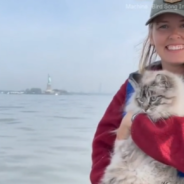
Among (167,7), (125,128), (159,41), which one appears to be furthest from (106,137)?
(167,7)

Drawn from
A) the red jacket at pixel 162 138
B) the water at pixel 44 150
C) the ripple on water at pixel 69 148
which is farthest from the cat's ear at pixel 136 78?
the ripple on water at pixel 69 148

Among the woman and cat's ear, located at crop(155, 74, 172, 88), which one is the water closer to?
the woman

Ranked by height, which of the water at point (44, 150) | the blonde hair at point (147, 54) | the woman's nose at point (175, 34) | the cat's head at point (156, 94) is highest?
the woman's nose at point (175, 34)

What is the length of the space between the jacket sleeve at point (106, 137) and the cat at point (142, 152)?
0.34 ft

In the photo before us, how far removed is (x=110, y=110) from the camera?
1.46 metres

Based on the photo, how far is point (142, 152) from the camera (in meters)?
1.17

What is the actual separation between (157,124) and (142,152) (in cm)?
10

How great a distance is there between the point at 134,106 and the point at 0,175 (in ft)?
5.60

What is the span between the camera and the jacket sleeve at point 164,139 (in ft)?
3.62

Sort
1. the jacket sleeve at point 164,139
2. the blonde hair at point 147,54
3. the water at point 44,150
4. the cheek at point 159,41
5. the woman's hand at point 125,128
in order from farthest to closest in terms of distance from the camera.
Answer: the water at point 44,150 < the blonde hair at point 147,54 < the cheek at point 159,41 < the woman's hand at point 125,128 < the jacket sleeve at point 164,139

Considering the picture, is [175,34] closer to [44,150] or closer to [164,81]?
[164,81]

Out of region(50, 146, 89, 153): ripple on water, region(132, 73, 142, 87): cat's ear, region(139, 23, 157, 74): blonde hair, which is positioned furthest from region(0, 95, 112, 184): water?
region(132, 73, 142, 87): cat's ear

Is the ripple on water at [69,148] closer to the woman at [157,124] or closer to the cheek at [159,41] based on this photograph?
the woman at [157,124]

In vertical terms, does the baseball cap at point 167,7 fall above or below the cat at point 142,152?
above
